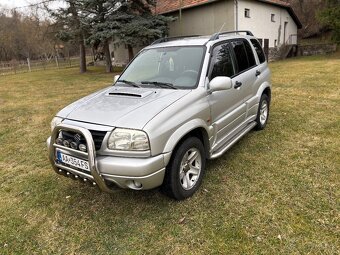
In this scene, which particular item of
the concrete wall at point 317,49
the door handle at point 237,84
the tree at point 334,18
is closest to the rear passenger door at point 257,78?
the door handle at point 237,84

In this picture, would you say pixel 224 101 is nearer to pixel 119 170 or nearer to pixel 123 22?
pixel 119 170

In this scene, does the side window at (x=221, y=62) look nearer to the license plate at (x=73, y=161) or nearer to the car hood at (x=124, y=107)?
the car hood at (x=124, y=107)

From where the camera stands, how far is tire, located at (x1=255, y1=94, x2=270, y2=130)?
17.8ft

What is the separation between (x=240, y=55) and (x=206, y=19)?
56.0 ft

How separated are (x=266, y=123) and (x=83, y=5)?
15240 mm

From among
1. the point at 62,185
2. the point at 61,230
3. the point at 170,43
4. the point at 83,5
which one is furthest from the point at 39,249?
the point at 83,5

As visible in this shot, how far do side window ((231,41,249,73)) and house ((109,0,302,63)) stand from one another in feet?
43.7

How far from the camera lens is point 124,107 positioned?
319 centimetres

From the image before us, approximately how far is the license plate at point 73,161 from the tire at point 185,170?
86cm

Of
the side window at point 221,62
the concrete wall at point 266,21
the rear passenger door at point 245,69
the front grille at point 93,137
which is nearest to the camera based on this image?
the front grille at point 93,137

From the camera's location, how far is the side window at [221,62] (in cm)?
390

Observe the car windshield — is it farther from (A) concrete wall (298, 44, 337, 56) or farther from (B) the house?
(A) concrete wall (298, 44, 337, 56)

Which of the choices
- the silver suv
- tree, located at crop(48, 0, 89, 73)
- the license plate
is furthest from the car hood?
tree, located at crop(48, 0, 89, 73)

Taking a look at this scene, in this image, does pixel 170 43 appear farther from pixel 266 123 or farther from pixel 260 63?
pixel 266 123
